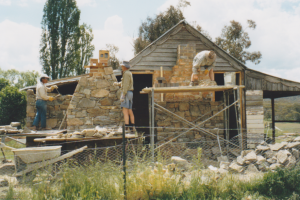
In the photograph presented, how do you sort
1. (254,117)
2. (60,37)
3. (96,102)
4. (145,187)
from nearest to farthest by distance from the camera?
1. (145,187)
2. (96,102)
3. (254,117)
4. (60,37)

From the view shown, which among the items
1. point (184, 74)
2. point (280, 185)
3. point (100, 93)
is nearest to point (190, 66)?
point (184, 74)

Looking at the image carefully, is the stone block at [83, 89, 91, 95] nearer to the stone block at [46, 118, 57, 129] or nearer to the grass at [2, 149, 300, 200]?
the stone block at [46, 118, 57, 129]

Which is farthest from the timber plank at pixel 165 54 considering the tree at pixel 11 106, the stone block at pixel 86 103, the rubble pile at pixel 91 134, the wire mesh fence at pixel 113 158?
the tree at pixel 11 106

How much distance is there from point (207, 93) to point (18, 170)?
6819 mm

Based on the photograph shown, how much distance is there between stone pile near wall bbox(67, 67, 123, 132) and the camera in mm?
8508

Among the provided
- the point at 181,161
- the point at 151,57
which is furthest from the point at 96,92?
the point at 181,161

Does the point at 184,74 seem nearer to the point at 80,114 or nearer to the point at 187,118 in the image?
the point at 187,118

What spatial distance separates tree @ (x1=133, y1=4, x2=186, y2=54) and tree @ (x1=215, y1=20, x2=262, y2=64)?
4.71 m

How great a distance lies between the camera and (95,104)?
8633 millimetres

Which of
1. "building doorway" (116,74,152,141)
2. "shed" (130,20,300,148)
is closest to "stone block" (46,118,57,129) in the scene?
"shed" (130,20,300,148)

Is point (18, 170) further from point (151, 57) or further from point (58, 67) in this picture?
point (58, 67)

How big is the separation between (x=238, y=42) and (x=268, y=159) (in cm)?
1968

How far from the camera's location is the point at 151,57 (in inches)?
409

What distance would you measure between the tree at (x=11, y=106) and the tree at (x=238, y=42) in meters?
18.1
